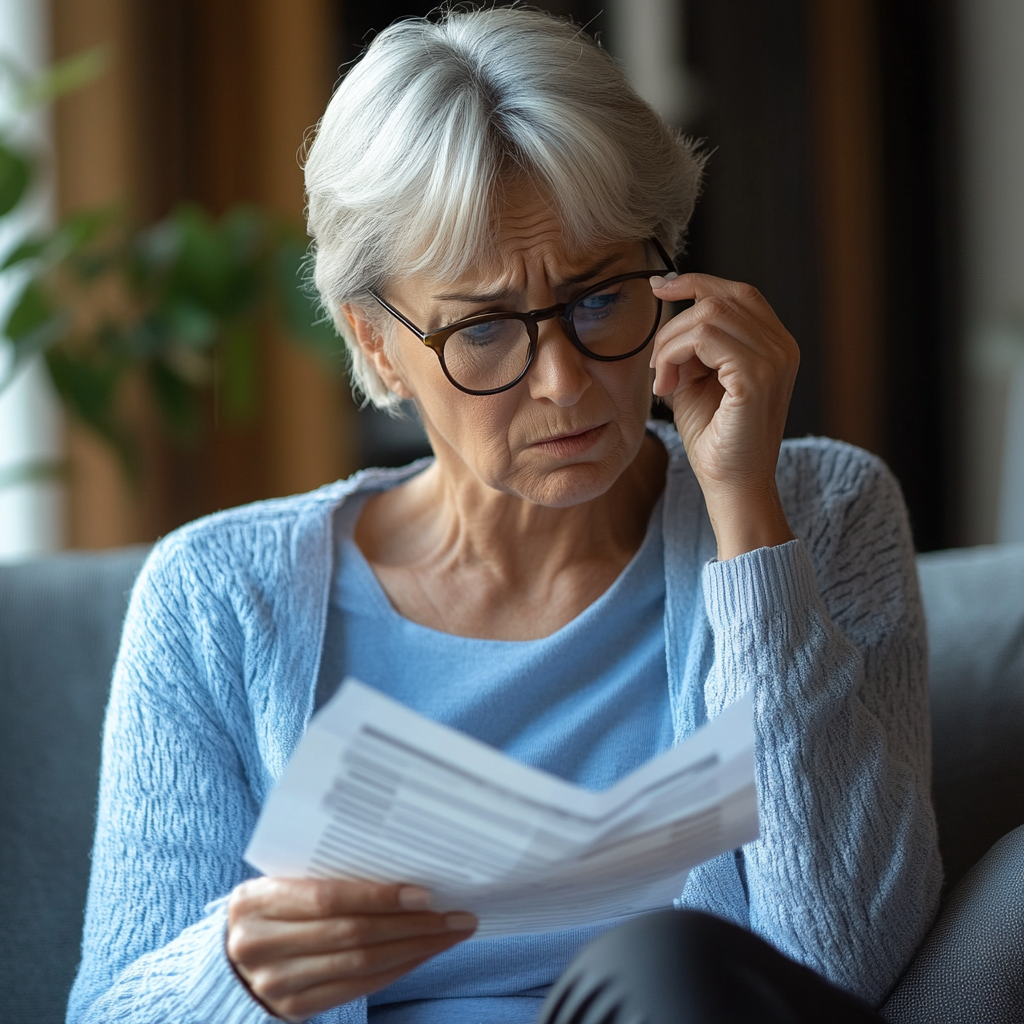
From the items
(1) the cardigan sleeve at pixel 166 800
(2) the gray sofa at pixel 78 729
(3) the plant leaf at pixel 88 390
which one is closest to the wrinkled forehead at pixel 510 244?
(1) the cardigan sleeve at pixel 166 800

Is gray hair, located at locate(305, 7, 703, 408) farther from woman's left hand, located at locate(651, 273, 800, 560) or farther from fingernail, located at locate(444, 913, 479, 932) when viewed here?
fingernail, located at locate(444, 913, 479, 932)

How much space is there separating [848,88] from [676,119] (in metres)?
0.53

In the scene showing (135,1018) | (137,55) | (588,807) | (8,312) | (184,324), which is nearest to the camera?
(588,807)

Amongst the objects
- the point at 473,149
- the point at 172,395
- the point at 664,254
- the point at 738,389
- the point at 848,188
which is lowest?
the point at 172,395

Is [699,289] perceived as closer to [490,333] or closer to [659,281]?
[659,281]

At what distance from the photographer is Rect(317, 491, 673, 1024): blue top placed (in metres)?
1.15

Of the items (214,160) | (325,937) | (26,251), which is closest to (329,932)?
(325,937)

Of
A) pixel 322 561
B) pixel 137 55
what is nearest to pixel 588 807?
pixel 322 561

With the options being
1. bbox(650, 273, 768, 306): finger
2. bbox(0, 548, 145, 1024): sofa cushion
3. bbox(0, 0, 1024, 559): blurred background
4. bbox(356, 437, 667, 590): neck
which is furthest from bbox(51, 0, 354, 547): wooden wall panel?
bbox(650, 273, 768, 306): finger

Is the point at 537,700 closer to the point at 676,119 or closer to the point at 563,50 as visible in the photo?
the point at 563,50

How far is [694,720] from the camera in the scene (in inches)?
45.8

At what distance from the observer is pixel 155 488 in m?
3.04

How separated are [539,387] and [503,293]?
0.29 ft

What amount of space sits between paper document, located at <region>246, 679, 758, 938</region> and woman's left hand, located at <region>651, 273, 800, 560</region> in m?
0.33
